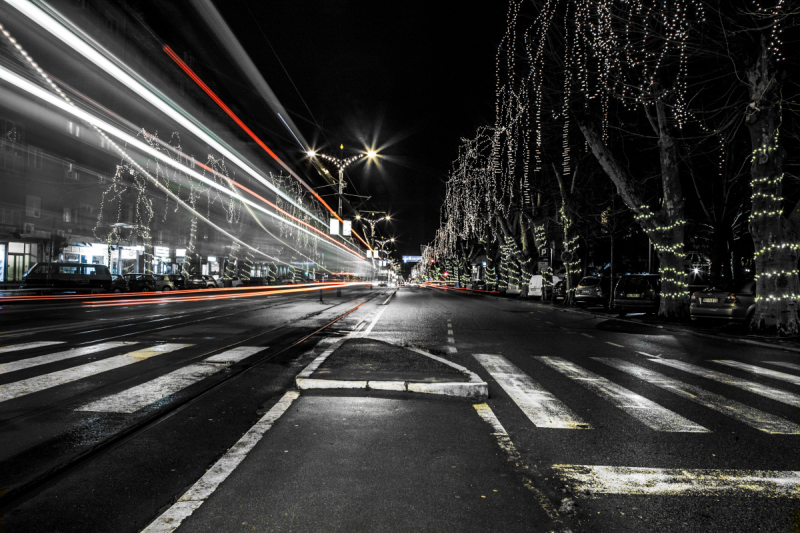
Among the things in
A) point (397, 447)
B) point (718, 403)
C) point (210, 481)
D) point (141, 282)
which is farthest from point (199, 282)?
point (718, 403)

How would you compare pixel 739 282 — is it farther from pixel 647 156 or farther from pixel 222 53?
pixel 222 53

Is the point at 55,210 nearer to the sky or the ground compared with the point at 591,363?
nearer to the sky

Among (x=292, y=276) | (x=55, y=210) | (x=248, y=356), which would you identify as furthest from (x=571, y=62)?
(x=292, y=276)

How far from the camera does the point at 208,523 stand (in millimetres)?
2857

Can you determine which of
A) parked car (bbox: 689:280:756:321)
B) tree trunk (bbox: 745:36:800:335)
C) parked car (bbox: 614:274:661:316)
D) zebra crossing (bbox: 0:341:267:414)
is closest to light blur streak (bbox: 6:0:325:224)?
zebra crossing (bbox: 0:341:267:414)

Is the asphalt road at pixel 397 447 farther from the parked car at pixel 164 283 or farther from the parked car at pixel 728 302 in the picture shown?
the parked car at pixel 164 283

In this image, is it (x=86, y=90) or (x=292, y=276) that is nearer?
(x=86, y=90)

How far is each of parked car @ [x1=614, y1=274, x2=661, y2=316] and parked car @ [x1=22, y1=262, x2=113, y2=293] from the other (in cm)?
3095

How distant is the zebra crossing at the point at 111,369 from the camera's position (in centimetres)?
565

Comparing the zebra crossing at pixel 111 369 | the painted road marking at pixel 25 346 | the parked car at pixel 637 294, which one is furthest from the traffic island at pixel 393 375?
the parked car at pixel 637 294

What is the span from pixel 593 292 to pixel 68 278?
31206mm

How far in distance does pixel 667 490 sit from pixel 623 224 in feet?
124

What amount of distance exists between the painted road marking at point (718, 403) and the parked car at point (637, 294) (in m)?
13.1

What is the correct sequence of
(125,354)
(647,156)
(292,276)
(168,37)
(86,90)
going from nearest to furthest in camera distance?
(125,354), (168,37), (647,156), (86,90), (292,276)
